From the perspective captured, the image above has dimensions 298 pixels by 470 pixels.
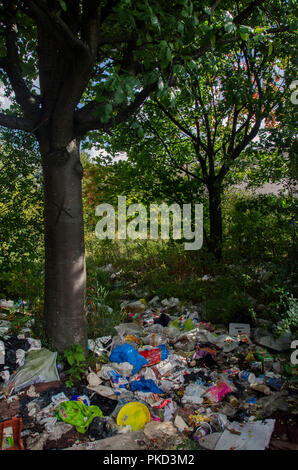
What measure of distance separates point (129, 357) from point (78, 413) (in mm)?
928

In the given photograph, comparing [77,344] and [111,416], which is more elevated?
[77,344]

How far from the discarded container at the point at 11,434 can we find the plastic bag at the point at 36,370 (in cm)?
45

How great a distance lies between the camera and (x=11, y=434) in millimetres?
2412

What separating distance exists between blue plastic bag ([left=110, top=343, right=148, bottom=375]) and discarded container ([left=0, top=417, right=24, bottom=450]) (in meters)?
1.22

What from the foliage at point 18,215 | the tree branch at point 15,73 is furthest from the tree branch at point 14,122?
the foliage at point 18,215

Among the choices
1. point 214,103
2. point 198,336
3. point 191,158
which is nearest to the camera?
point 198,336

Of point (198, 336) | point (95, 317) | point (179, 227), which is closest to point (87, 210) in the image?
point (179, 227)

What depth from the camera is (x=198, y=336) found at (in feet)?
13.7

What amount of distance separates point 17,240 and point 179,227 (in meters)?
3.31

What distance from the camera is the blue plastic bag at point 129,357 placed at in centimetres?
348

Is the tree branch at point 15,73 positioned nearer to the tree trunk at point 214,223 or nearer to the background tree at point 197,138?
the background tree at point 197,138

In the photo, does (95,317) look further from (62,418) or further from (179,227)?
(179,227)

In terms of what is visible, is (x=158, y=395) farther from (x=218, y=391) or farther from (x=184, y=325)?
(x=184, y=325)

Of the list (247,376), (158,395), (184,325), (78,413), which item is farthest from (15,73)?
(247,376)
